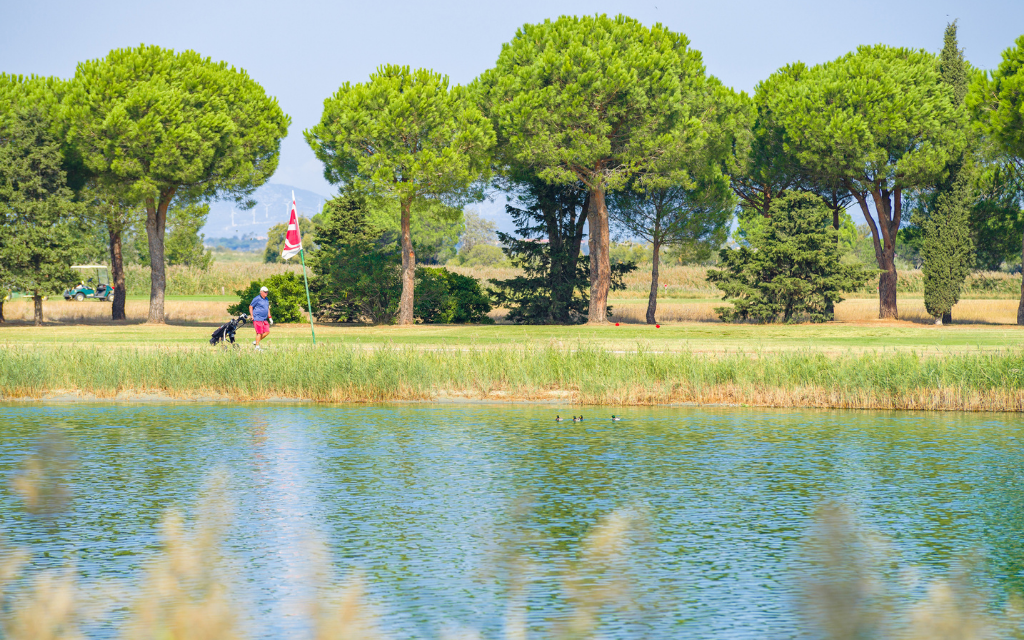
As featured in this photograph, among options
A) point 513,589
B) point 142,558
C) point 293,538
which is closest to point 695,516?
point 513,589

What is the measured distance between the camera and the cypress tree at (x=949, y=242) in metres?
52.9

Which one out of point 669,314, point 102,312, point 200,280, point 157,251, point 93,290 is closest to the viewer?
point 157,251

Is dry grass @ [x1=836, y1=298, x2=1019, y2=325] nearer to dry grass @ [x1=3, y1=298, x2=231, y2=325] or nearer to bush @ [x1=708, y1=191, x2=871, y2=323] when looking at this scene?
bush @ [x1=708, y1=191, x2=871, y2=323]

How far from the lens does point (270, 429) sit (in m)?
21.4

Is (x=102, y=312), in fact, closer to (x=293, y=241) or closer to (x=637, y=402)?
(x=293, y=241)

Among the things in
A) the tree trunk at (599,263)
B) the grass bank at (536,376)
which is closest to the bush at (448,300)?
the tree trunk at (599,263)

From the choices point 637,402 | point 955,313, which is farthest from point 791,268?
point 637,402

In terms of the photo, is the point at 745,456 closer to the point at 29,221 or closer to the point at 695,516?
the point at 695,516

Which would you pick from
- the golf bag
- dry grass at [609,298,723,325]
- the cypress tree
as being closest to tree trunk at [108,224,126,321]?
dry grass at [609,298,723,325]

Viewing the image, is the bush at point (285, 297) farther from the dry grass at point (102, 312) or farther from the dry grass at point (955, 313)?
the dry grass at point (955, 313)

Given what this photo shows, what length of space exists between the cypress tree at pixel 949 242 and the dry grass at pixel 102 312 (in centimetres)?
3440

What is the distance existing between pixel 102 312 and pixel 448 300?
69.6 ft

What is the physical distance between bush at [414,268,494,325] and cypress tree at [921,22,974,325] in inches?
824

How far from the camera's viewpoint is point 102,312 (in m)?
61.6
